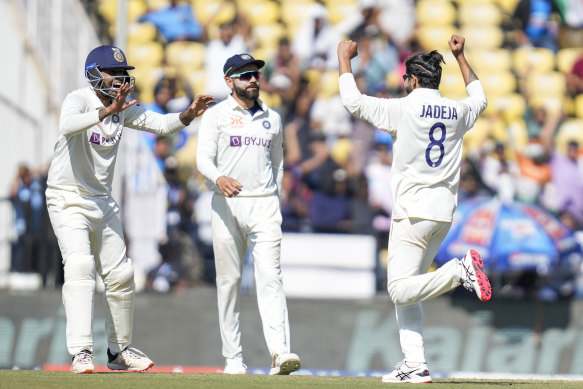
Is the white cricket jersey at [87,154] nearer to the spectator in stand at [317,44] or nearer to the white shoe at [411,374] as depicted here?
the white shoe at [411,374]

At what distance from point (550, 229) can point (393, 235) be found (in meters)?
5.46

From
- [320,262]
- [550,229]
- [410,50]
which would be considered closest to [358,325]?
[320,262]

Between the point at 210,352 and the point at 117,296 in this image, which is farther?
the point at 210,352

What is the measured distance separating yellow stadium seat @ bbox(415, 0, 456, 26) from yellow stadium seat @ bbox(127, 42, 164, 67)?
359 centimetres

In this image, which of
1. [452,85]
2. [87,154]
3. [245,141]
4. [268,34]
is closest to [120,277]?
[87,154]

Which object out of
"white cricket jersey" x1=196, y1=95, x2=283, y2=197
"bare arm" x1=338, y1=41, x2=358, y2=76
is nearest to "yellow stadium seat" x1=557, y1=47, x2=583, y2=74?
"white cricket jersey" x1=196, y1=95, x2=283, y2=197

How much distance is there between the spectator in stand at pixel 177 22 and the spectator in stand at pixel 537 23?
4343 millimetres

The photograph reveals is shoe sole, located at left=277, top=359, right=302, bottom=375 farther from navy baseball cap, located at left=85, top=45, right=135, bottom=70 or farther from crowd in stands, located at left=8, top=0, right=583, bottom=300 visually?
crowd in stands, located at left=8, top=0, right=583, bottom=300

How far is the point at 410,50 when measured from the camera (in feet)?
47.9

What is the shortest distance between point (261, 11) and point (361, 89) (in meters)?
2.25

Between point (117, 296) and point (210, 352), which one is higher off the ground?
point (117, 296)

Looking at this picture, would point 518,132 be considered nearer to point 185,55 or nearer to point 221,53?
point 221,53

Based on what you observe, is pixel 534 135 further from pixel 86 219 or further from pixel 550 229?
pixel 86 219

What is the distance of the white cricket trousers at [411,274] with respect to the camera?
6.83 meters
